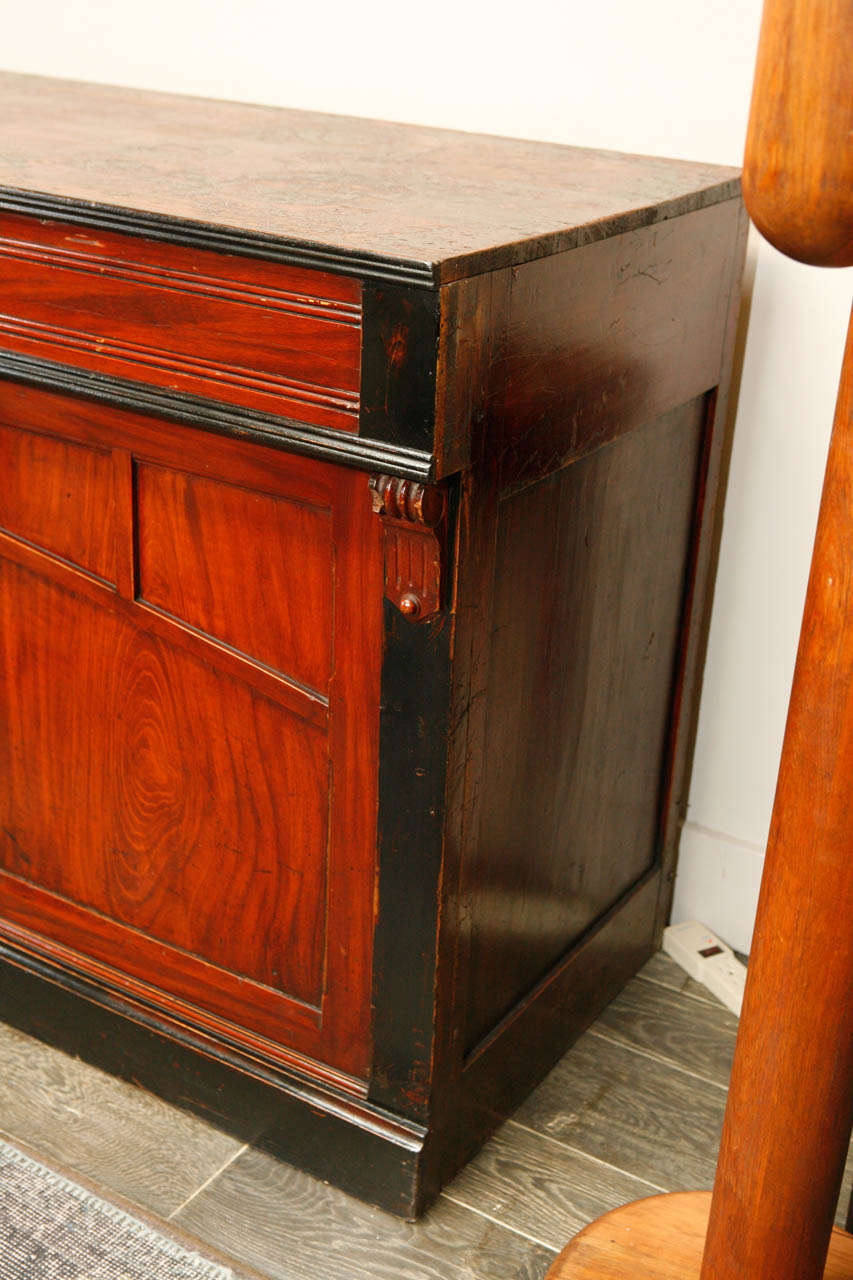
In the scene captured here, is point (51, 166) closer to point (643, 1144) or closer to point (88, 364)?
point (88, 364)

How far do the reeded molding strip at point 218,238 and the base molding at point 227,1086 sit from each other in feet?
2.99

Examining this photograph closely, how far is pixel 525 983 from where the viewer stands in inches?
66.8

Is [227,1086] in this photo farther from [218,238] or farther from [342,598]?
[218,238]

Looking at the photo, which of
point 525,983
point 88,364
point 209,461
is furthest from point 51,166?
point 525,983

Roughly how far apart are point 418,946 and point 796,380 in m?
0.90

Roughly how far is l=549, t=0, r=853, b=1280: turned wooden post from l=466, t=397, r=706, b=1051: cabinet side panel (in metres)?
0.44

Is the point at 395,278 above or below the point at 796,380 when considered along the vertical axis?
above

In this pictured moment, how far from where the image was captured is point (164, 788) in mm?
1594

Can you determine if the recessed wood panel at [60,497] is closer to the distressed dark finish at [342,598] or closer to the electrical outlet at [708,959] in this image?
the distressed dark finish at [342,598]

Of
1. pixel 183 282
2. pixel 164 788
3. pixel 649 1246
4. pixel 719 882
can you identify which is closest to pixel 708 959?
pixel 719 882

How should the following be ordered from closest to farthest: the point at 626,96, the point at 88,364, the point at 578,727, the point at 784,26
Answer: the point at 784,26 → the point at 88,364 → the point at 578,727 → the point at 626,96

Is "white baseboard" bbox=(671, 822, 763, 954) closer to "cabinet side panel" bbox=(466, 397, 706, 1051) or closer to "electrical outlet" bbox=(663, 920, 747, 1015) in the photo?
"electrical outlet" bbox=(663, 920, 747, 1015)

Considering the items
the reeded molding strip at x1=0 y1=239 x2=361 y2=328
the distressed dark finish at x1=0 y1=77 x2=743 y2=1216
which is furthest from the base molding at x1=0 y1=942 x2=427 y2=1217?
the reeded molding strip at x1=0 y1=239 x2=361 y2=328

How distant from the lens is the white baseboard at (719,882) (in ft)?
6.71
